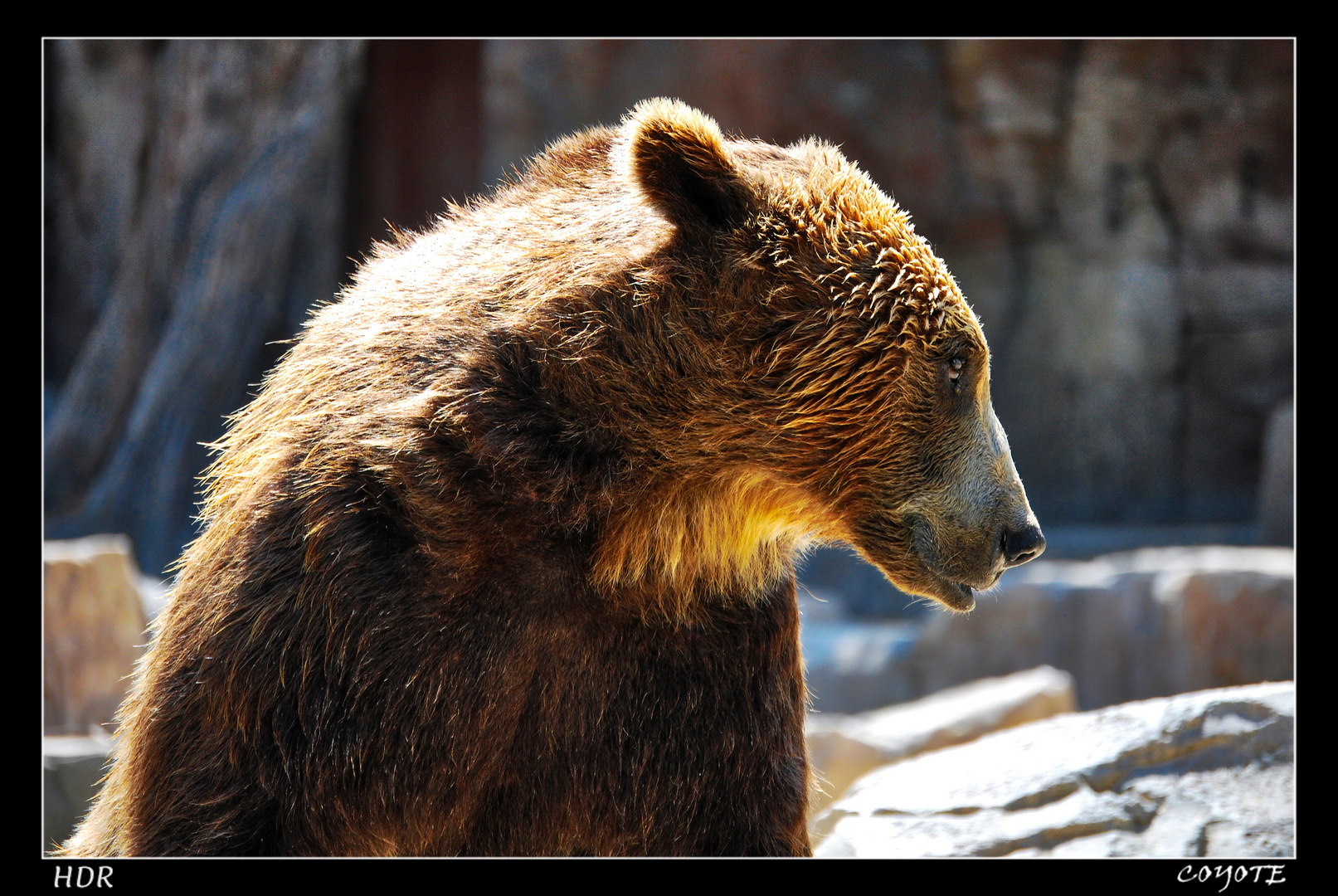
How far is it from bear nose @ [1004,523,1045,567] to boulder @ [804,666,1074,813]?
3.58 m

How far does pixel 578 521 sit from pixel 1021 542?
104 cm

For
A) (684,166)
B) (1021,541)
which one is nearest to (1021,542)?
(1021,541)

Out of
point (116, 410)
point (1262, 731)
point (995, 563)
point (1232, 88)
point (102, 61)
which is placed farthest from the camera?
point (1232, 88)

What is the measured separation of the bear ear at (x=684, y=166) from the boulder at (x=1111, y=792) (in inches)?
80.2

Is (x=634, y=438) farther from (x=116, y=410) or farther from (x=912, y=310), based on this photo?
(x=116, y=410)

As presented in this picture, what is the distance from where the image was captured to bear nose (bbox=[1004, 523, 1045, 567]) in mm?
2633

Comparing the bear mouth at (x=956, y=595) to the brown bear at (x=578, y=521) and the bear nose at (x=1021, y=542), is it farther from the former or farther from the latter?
the bear nose at (x=1021, y=542)

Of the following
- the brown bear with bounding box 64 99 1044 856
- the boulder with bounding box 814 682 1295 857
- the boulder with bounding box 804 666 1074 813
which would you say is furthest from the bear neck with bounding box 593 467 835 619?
the boulder with bounding box 804 666 1074 813

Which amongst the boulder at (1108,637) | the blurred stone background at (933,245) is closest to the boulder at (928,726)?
the boulder at (1108,637)

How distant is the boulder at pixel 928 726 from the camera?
6102 mm

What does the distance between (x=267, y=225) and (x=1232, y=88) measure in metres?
9.84

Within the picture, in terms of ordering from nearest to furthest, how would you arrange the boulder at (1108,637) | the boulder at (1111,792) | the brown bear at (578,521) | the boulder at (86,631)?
the brown bear at (578,521)
the boulder at (1111,792)
the boulder at (86,631)
the boulder at (1108,637)

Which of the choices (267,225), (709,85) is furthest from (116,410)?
(709,85)

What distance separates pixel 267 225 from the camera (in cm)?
923
